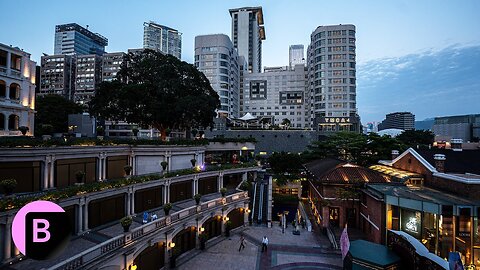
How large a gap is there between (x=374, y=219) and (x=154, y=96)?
102 feet

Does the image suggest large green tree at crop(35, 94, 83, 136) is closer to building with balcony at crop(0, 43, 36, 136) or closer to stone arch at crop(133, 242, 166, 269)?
building with balcony at crop(0, 43, 36, 136)

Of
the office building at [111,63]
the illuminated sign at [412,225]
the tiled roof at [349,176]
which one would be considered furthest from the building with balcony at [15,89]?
the office building at [111,63]

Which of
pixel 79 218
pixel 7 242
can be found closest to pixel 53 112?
pixel 79 218

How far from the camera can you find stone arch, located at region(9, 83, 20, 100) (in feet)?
109

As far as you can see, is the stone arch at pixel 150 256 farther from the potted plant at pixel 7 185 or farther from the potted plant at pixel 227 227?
the potted plant at pixel 227 227

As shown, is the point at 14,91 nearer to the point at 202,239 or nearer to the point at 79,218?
the point at 79,218

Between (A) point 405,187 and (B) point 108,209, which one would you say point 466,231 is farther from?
(B) point 108,209

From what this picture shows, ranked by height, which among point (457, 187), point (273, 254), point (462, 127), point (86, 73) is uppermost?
point (86, 73)

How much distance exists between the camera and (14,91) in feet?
110

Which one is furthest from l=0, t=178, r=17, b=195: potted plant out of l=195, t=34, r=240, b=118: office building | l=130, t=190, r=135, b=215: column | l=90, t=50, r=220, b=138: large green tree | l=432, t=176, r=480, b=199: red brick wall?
l=195, t=34, r=240, b=118: office building

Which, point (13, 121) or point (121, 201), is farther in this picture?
point (13, 121)

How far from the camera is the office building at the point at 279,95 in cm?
11975

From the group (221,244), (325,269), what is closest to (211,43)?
(221,244)

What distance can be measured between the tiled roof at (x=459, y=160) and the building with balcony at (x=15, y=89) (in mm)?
51055
